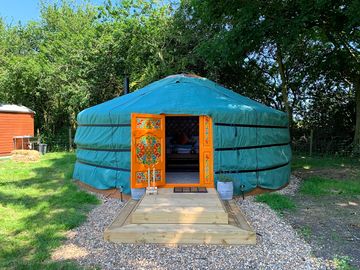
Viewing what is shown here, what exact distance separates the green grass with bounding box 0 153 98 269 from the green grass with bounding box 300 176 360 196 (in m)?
3.40

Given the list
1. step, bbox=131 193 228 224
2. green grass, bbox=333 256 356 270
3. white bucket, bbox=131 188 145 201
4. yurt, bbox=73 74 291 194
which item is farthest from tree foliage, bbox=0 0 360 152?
green grass, bbox=333 256 356 270

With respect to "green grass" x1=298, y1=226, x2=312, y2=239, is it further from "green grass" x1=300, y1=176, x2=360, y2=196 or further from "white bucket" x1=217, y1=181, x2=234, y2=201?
"green grass" x1=300, y1=176, x2=360, y2=196

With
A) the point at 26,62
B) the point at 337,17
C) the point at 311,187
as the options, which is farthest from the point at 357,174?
the point at 26,62

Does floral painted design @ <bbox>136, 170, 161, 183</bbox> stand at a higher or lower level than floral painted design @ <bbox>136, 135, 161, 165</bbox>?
lower

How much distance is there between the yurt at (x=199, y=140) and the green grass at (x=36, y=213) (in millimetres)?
599

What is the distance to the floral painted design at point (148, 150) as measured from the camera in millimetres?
4359

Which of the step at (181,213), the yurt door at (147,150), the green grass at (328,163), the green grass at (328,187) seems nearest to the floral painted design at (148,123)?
the yurt door at (147,150)

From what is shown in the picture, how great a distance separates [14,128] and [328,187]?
9.02 m

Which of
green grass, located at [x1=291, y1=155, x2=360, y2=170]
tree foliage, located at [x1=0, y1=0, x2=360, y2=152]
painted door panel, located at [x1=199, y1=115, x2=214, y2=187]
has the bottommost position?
green grass, located at [x1=291, y1=155, x2=360, y2=170]

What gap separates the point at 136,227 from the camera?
316 cm

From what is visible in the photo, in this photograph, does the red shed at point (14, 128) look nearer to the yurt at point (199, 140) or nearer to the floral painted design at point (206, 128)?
the yurt at point (199, 140)

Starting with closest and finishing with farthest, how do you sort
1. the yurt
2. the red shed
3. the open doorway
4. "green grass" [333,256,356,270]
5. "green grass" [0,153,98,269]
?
"green grass" [333,256,356,270] < "green grass" [0,153,98,269] < the yurt < the open doorway < the red shed

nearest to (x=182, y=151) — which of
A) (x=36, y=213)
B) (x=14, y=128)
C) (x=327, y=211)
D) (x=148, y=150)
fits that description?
(x=148, y=150)

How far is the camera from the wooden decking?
9.84 ft
